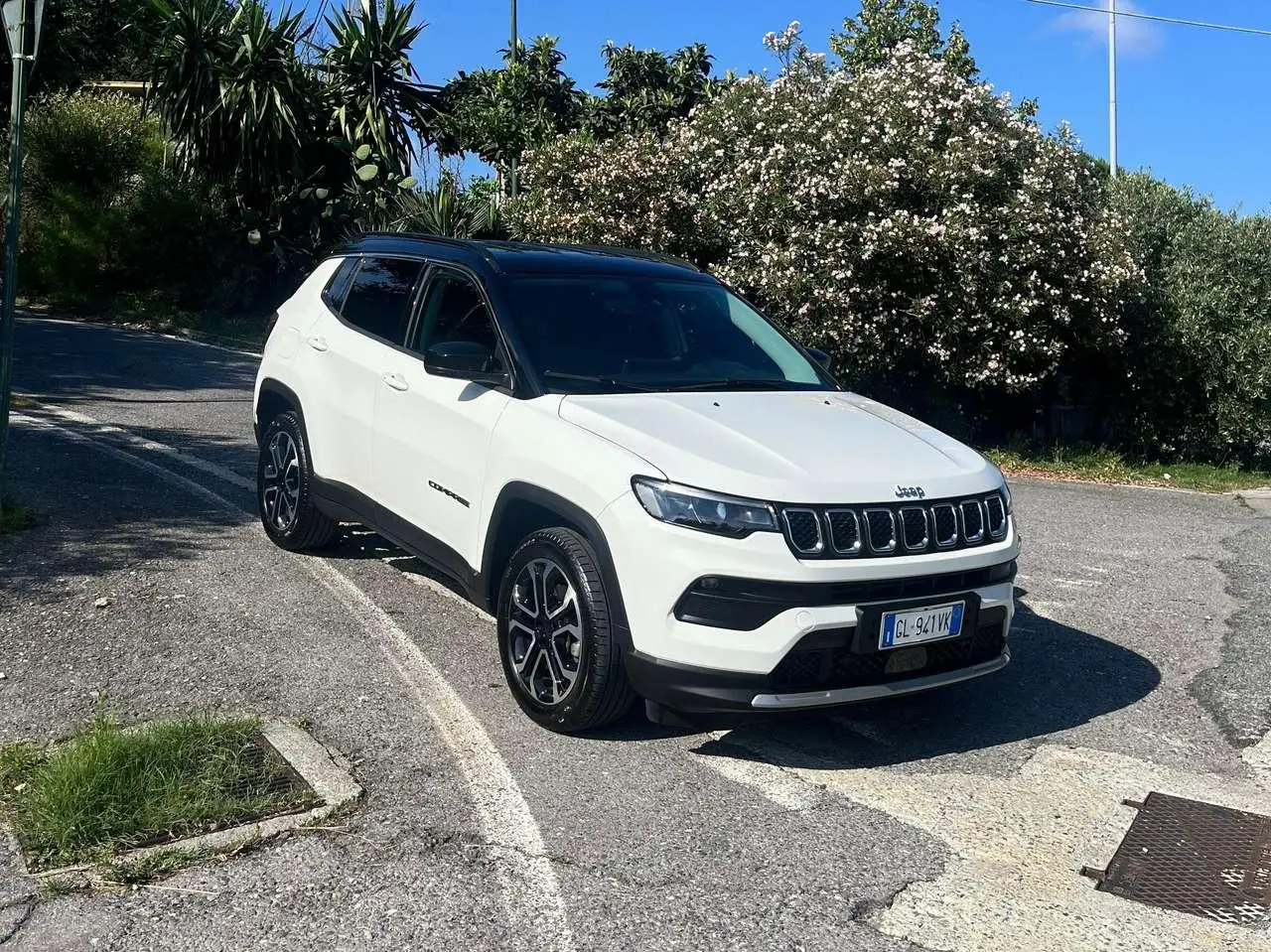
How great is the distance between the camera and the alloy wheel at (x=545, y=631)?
471cm

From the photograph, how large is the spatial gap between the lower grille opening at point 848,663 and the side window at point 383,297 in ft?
9.02

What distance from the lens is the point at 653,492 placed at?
14.5 feet

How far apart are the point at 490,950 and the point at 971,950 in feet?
4.20

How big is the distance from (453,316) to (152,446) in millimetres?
5520

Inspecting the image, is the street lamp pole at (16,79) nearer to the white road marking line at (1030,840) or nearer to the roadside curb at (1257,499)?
the white road marking line at (1030,840)

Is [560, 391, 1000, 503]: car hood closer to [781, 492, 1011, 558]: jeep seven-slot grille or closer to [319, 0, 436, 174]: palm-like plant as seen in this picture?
[781, 492, 1011, 558]: jeep seven-slot grille

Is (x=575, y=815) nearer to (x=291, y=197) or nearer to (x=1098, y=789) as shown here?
(x=1098, y=789)

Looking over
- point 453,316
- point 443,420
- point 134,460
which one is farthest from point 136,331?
point 443,420

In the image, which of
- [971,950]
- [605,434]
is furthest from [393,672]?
[971,950]

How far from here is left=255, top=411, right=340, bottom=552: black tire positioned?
6.97 metres

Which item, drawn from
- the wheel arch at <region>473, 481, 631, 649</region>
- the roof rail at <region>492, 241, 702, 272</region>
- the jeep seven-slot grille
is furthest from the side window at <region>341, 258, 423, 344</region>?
the jeep seven-slot grille

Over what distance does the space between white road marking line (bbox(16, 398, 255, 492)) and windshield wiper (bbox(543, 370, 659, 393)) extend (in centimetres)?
443

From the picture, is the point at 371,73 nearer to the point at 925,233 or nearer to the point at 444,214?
the point at 444,214

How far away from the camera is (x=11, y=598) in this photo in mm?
6164
